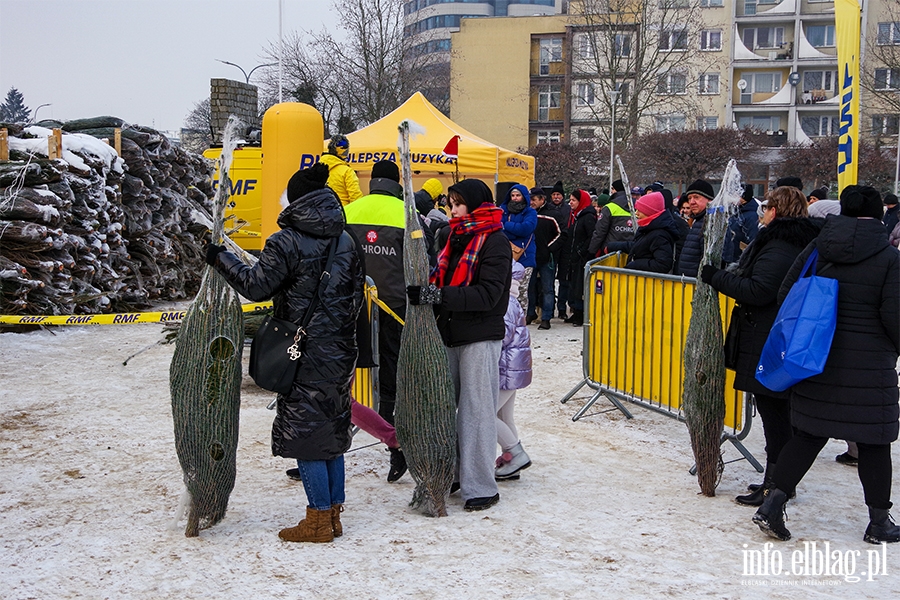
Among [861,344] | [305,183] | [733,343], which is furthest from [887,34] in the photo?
[305,183]

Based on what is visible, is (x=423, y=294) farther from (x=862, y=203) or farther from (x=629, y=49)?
(x=629, y=49)

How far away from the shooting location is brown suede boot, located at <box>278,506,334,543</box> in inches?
167

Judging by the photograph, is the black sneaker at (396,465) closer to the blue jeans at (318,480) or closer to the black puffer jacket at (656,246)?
the blue jeans at (318,480)

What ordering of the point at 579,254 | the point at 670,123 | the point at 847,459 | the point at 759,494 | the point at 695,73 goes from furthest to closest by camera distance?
the point at 695,73 < the point at 670,123 < the point at 579,254 < the point at 847,459 < the point at 759,494

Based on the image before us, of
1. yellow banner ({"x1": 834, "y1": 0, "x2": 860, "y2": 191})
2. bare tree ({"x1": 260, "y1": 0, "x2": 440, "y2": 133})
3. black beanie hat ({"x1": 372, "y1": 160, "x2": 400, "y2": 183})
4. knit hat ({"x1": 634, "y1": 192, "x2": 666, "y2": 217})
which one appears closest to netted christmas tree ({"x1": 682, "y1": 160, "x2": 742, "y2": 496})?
black beanie hat ({"x1": 372, "y1": 160, "x2": 400, "y2": 183})

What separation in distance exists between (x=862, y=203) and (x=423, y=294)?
7.53ft

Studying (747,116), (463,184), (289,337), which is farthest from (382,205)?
(747,116)

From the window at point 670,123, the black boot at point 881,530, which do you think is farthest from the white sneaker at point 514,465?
the window at point 670,123

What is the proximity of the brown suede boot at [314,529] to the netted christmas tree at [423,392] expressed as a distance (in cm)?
60

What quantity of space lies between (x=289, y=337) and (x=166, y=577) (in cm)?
120

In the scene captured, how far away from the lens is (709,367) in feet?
16.4

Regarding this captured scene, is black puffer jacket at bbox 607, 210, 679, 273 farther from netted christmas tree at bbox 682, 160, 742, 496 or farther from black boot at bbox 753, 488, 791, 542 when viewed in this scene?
black boot at bbox 753, 488, 791, 542

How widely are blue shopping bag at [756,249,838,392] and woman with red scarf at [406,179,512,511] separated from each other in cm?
146

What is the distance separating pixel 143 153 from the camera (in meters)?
13.7
